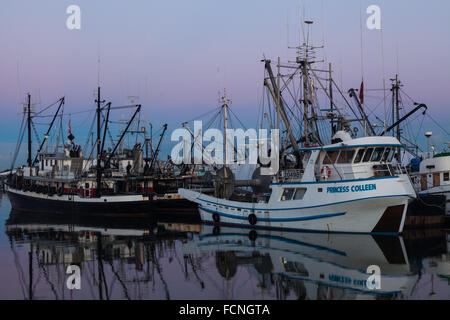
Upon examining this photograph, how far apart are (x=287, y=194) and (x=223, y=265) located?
1088cm

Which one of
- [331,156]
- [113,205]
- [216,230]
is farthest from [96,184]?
[331,156]

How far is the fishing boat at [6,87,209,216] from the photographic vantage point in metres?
43.5

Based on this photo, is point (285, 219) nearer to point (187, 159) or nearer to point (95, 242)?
point (95, 242)

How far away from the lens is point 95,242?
27.4 meters

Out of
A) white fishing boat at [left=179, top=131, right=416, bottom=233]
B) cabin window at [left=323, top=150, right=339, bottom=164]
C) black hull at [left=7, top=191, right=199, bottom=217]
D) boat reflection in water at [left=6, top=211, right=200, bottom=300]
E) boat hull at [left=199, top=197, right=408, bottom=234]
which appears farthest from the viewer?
black hull at [left=7, top=191, right=199, bottom=217]

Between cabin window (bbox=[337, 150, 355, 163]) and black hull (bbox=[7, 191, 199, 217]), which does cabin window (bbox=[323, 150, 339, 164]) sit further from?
black hull (bbox=[7, 191, 199, 217])

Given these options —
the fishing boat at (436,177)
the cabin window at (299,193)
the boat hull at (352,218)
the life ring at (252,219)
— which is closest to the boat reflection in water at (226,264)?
the boat hull at (352,218)

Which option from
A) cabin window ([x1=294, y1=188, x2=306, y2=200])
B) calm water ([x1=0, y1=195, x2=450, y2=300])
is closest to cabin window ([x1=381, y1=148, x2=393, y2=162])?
calm water ([x1=0, y1=195, x2=450, y2=300])

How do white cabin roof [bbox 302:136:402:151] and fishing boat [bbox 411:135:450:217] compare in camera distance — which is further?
fishing boat [bbox 411:135:450:217]

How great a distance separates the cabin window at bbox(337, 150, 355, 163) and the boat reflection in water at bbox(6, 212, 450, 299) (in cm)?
460

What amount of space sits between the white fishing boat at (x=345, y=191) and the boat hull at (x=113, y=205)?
15080 millimetres

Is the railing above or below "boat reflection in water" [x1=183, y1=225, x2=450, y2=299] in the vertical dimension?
above

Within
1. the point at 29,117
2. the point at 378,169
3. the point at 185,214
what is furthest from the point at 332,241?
the point at 29,117

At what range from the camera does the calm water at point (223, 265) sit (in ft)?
49.3
